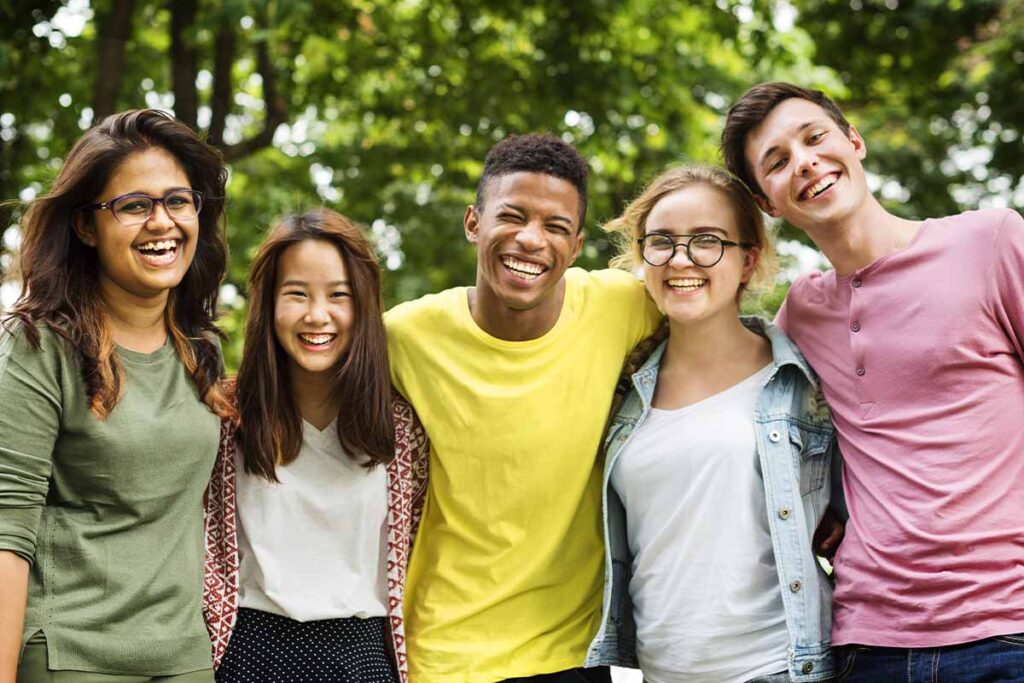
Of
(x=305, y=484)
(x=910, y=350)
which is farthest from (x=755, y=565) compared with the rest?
(x=305, y=484)

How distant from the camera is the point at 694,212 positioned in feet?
11.2

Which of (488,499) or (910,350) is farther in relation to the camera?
(488,499)

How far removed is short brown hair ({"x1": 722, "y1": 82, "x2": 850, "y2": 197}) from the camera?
3.42 m

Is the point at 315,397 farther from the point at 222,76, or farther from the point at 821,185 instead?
the point at 222,76

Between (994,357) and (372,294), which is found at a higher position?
(372,294)

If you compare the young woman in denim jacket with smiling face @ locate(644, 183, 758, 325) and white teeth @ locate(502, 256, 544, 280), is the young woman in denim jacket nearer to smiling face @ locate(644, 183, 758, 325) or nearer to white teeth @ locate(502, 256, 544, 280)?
smiling face @ locate(644, 183, 758, 325)

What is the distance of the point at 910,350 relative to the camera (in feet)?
9.86

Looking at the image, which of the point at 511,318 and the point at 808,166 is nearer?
the point at 808,166

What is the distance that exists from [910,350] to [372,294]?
1.66 m

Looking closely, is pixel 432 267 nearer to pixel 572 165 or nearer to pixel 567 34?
pixel 567 34

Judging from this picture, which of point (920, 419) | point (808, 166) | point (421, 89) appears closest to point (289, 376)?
point (808, 166)

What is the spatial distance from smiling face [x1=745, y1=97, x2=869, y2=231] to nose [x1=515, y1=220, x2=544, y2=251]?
74 centimetres

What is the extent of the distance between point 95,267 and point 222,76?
4999mm

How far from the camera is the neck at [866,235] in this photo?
3.21 meters
